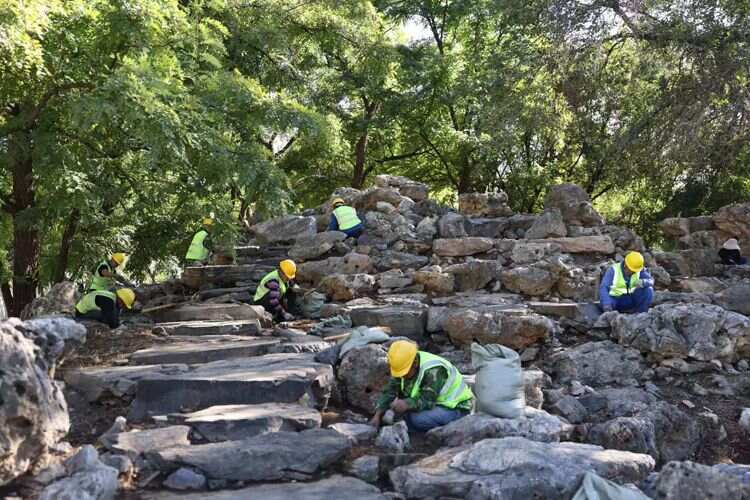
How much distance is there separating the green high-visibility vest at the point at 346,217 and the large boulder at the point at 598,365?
5681 mm

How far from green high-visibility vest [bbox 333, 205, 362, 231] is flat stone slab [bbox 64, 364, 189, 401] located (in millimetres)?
6760

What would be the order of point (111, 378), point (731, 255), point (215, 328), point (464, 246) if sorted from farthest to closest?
point (731, 255) < point (464, 246) < point (215, 328) < point (111, 378)

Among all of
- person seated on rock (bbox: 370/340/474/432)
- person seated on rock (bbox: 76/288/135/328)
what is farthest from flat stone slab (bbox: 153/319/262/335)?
person seated on rock (bbox: 370/340/474/432)

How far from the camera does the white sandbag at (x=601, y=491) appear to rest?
12.3 ft

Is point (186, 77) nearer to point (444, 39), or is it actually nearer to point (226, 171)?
point (226, 171)

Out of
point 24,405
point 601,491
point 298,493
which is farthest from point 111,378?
point 601,491

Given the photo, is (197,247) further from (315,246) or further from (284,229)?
(315,246)

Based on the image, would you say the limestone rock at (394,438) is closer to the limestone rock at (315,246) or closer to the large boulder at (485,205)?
the limestone rock at (315,246)

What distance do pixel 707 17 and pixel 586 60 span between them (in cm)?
206

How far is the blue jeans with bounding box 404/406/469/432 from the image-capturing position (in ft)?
17.9

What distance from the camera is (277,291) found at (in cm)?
998

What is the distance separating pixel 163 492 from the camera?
12.9 feet

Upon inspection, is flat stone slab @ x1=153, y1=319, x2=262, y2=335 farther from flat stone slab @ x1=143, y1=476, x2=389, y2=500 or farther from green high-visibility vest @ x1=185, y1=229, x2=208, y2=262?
flat stone slab @ x1=143, y1=476, x2=389, y2=500

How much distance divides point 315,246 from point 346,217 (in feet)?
2.74
